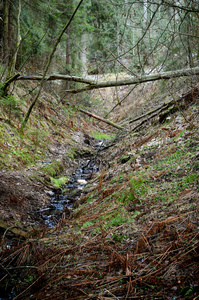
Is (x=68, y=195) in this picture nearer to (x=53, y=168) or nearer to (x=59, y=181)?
(x=59, y=181)

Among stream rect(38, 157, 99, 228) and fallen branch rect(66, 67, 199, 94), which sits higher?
fallen branch rect(66, 67, 199, 94)

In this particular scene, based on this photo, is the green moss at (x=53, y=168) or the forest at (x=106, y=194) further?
the green moss at (x=53, y=168)

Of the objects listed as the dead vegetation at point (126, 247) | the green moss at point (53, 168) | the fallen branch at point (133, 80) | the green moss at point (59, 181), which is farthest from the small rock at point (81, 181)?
the fallen branch at point (133, 80)

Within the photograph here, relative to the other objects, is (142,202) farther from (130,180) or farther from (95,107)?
(95,107)

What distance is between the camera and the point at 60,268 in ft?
8.95

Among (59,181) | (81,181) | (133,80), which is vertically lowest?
(81,181)

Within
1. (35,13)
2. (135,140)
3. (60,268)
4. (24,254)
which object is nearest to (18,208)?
(24,254)

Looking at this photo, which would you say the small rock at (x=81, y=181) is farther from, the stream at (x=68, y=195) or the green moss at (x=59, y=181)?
the green moss at (x=59, y=181)

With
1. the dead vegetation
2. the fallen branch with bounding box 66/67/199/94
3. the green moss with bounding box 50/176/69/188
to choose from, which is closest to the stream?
the green moss with bounding box 50/176/69/188

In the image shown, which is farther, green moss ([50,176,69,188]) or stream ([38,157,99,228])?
green moss ([50,176,69,188])

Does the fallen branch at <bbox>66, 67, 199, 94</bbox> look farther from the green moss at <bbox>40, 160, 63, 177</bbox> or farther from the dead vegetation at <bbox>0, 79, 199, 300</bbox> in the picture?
the green moss at <bbox>40, 160, 63, 177</bbox>

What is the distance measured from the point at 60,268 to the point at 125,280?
2.91 ft

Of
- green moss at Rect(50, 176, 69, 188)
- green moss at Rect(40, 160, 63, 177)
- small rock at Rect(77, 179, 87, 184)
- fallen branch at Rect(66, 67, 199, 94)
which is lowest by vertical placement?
small rock at Rect(77, 179, 87, 184)

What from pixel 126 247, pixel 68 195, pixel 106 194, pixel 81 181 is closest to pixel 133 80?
pixel 106 194
